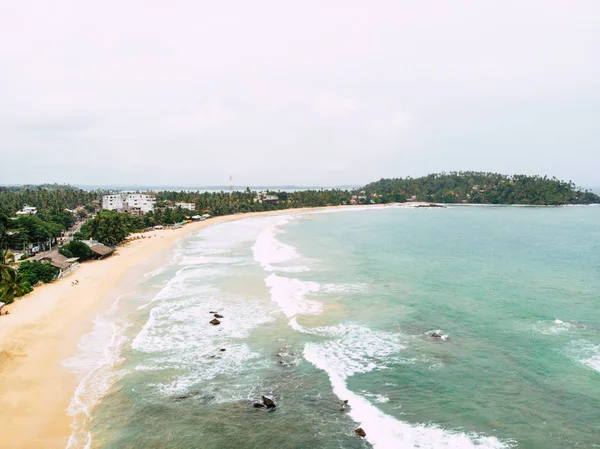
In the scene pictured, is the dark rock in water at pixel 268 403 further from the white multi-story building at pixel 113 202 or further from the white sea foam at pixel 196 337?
the white multi-story building at pixel 113 202

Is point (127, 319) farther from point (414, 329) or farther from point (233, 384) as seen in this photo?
point (414, 329)

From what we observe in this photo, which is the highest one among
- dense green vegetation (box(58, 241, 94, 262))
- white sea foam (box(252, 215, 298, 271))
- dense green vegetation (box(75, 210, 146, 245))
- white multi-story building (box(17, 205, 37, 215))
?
white multi-story building (box(17, 205, 37, 215))

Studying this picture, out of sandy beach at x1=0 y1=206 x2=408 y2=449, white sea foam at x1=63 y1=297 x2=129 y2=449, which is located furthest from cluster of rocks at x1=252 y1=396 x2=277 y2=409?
sandy beach at x1=0 y1=206 x2=408 y2=449

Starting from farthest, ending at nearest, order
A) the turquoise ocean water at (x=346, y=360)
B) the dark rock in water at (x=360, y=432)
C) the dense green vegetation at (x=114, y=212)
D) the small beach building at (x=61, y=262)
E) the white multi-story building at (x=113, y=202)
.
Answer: the white multi-story building at (x=113, y=202), the small beach building at (x=61, y=262), the dense green vegetation at (x=114, y=212), the turquoise ocean water at (x=346, y=360), the dark rock in water at (x=360, y=432)

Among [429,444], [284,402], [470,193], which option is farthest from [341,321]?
[470,193]

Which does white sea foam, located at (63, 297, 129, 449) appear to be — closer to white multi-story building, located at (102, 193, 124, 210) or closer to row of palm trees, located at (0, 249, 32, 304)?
row of palm trees, located at (0, 249, 32, 304)

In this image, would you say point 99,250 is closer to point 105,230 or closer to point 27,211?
point 105,230

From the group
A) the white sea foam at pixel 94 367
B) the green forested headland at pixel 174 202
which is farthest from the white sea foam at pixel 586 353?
the green forested headland at pixel 174 202
